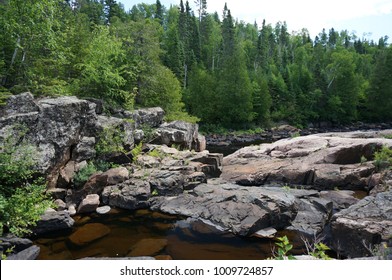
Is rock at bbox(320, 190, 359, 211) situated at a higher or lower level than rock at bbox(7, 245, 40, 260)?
lower

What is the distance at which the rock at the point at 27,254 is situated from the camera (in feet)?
24.9

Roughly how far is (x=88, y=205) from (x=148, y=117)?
10.4 m

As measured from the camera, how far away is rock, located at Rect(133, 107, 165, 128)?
66.4ft

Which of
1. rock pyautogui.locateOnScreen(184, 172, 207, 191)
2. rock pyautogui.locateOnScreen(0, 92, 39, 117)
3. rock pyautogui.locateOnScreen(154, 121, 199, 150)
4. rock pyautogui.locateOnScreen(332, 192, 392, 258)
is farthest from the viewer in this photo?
rock pyautogui.locateOnScreen(154, 121, 199, 150)

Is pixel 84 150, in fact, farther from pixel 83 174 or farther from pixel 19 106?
pixel 19 106

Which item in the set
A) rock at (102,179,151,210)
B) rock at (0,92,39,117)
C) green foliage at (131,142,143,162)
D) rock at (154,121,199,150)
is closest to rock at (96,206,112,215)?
rock at (102,179,151,210)

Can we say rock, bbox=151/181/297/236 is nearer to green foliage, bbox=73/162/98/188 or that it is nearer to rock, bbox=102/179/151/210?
rock, bbox=102/179/151/210

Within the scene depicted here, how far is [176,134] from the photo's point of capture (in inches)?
836

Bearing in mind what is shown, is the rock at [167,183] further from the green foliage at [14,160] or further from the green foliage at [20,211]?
the green foliage at [14,160]

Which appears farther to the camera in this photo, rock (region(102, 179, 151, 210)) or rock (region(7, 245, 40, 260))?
rock (region(102, 179, 151, 210))

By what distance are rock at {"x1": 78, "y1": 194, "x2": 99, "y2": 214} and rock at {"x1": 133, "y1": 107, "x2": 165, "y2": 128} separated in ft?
27.7

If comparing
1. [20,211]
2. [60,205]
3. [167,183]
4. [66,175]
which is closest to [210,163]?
[167,183]

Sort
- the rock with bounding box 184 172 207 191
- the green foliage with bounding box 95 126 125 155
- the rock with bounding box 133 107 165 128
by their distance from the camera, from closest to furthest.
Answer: the rock with bounding box 184 172 207 191, the green foliage with bounding box 95 126 125 155, the rock with bounding box 133 107 165 128
